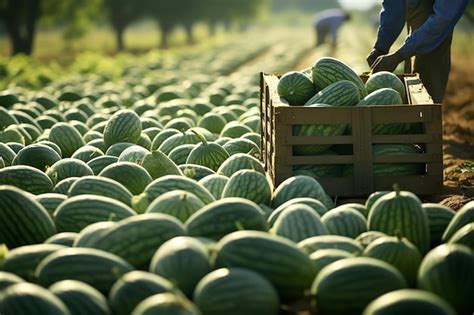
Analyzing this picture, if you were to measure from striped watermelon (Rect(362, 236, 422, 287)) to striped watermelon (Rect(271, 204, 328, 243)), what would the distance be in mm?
418

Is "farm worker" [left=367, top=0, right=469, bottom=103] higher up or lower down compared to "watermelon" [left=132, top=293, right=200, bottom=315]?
higher up

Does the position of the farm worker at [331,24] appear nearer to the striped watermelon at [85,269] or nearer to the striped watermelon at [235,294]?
the striped watermelon at [85,269]

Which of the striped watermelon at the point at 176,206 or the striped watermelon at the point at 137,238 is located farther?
the striped watermelon at the point at 176,206

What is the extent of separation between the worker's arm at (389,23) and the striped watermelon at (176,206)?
4577 millimetres

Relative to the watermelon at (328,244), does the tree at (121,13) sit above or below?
above

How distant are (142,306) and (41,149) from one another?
3792mm

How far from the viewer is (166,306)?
3.12m

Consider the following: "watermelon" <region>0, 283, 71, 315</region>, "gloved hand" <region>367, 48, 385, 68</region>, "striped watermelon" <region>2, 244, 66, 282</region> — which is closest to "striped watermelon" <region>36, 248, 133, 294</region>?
"striped watermelon" <region>2, 244, 66, 282</region>

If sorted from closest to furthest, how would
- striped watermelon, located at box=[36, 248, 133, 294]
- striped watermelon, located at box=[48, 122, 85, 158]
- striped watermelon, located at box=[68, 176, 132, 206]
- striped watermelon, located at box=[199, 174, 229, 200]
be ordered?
striped watermelon, located at box=[36, 248, 133, 294] < striped watermelon, located at box=[68, 176, 132, 206] < striped watermelon, located at box=[199, 174, 229, 200] < striped watermelon, located at box=[48, 122, 85, 158]

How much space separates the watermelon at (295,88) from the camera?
6633mm

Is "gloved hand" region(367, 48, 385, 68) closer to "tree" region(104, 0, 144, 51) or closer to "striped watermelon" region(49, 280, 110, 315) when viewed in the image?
"striped watermelon" region(49, 280, 110, 315)

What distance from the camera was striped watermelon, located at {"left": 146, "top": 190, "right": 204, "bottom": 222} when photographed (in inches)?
177

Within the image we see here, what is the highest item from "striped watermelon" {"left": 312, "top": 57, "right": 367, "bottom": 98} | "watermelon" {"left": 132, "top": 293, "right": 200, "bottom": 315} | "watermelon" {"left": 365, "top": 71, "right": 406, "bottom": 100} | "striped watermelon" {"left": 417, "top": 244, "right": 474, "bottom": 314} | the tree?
the tree

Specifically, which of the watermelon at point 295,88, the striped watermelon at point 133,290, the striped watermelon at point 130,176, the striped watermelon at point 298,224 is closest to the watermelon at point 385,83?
the watermelon at point 295,88
